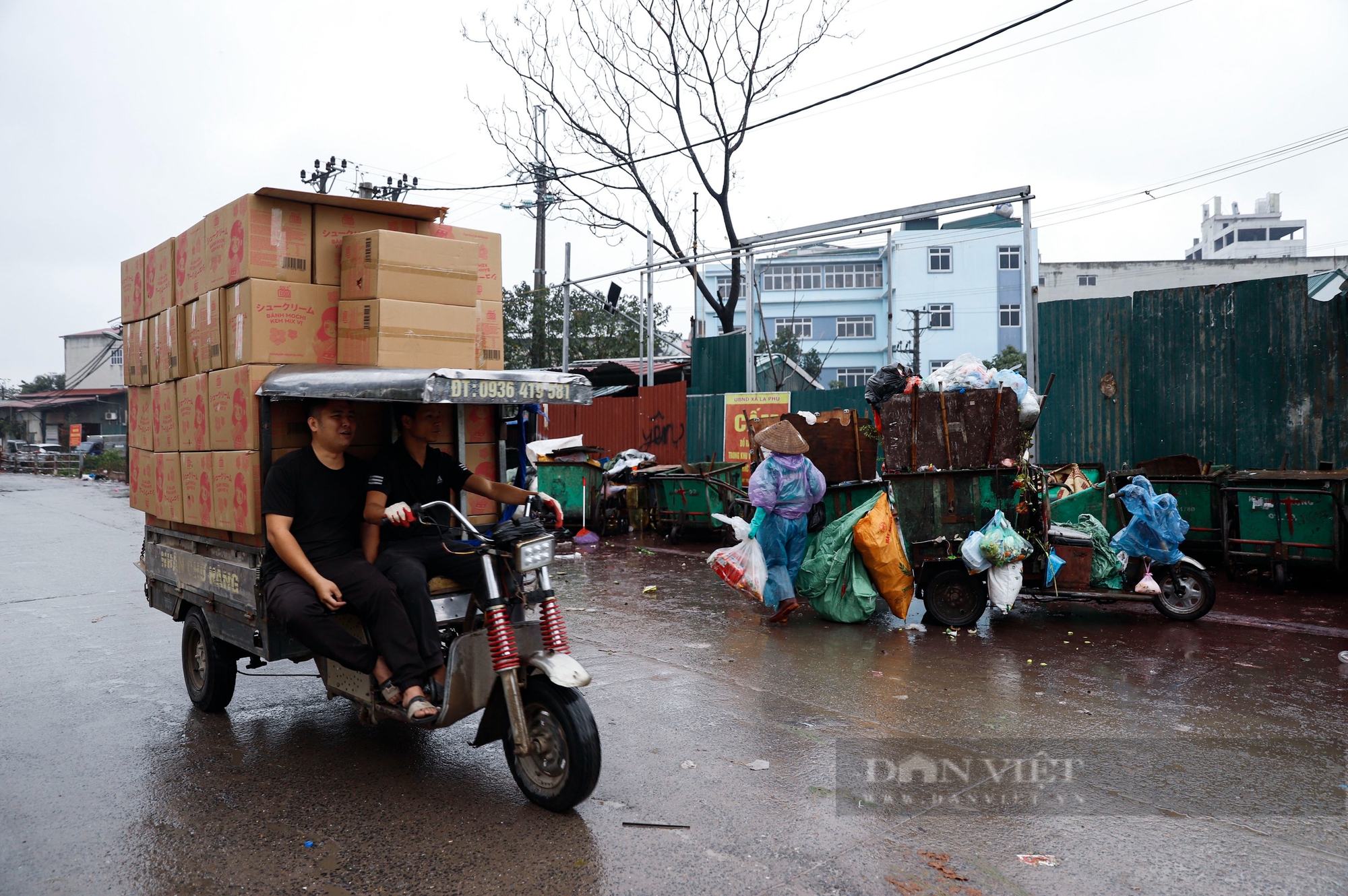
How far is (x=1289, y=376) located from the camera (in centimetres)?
983

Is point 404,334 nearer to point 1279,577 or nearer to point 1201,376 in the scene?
point 1279,577

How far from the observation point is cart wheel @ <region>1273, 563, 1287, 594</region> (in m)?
8.63

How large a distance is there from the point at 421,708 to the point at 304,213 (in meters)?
3.00

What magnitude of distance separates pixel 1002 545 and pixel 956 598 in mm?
693

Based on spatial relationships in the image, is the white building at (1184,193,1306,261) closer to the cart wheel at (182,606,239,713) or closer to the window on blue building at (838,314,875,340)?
the window on blue building at (838,314,875,340)

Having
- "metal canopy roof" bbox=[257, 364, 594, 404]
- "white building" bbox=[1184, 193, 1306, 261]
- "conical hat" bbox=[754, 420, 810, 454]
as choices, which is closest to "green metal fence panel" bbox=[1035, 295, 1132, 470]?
"conical hat" bbox=[754, 420, 810, 454]

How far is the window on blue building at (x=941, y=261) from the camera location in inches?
1831

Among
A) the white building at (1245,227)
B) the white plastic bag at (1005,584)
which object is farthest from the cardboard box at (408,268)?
the white building at (1245,227)

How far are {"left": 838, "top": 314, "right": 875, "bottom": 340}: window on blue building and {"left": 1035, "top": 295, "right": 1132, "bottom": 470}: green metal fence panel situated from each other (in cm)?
3979

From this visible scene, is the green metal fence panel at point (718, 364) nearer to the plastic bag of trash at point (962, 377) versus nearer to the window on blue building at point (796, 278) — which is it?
the plastic bag of trash at point (962, 377)

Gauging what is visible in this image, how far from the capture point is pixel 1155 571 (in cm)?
775

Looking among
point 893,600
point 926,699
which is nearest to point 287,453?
point 926,699

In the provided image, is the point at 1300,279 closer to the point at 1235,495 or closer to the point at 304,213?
the point at 1235,495

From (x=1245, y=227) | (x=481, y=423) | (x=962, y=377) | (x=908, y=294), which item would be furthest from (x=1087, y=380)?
(x=1245, y=227)
